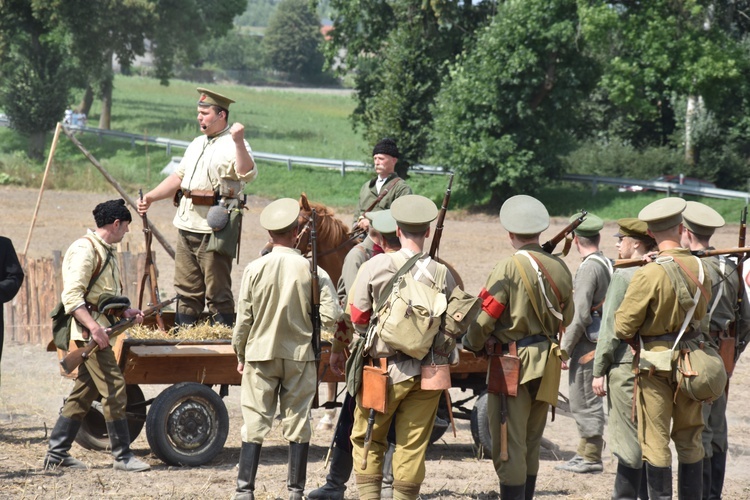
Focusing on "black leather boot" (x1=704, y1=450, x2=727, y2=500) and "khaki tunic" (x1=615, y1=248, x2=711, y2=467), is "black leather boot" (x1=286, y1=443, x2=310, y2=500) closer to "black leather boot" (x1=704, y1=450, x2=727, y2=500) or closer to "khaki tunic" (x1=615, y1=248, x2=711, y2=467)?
"khaki tunic" (x1=615, y1=248, x2=711, y2=467)

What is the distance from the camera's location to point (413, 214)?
604 centimetres

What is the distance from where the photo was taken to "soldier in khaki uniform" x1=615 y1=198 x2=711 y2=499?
6.00 metres

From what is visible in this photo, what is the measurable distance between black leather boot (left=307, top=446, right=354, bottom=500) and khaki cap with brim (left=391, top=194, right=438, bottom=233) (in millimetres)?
1638

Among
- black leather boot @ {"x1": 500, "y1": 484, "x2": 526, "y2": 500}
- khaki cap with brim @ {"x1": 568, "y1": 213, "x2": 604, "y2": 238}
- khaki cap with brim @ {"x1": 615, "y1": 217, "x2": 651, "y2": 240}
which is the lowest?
black leather boot @ {"x1": 500, "y1": 484, "x2": 526, "y2": 500}

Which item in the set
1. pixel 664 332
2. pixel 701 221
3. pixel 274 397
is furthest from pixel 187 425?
pixel 701 221

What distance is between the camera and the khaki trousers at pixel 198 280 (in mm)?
8477

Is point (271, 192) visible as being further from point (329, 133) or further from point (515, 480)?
point (515, 480)

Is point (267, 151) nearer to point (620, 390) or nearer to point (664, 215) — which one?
point (620, 390)

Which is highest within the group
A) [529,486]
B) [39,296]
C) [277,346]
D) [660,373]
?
[660,373]

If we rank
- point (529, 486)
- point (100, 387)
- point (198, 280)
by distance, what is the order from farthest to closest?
point (198, 280) → point (100, 387) → point (529, 486)

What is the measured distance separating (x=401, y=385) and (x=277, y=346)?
1.13 m

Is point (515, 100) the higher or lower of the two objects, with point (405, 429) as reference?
higher

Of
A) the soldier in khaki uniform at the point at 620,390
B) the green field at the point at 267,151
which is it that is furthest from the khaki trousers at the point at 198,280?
the green field at the point at 267,151

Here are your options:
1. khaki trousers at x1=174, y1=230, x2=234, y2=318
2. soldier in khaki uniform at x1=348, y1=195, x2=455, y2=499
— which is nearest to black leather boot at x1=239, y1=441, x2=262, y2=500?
soldier in khaki uniform at x1=348, y1=195, x2=455, y2=499
